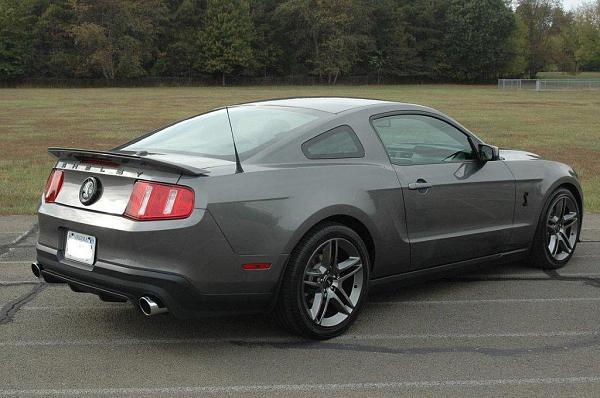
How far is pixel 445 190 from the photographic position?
202 inches

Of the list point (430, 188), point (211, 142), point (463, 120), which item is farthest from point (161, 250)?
point (463, 120)

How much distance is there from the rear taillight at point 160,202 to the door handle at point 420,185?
164 centimetres

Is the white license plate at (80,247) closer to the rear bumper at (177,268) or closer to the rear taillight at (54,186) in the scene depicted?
the rear bumper at (177,268)

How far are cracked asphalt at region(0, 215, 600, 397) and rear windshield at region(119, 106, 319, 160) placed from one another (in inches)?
44.5

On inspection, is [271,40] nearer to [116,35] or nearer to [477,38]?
[116,35]

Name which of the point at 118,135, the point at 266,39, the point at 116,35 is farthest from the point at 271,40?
the point at 118,135

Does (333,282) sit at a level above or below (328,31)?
below

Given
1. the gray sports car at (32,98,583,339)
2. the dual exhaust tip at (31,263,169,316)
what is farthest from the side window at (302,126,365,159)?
the dual exhaust tip at (31,263,169,316)

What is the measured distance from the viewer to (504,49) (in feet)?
322

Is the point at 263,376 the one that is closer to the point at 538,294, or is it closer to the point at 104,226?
the point at 104,226

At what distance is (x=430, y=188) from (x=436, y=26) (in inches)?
3971

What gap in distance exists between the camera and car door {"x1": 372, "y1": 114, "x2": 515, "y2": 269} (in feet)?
16.3

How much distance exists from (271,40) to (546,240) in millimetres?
91079

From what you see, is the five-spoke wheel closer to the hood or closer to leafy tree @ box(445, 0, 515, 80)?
the hood
